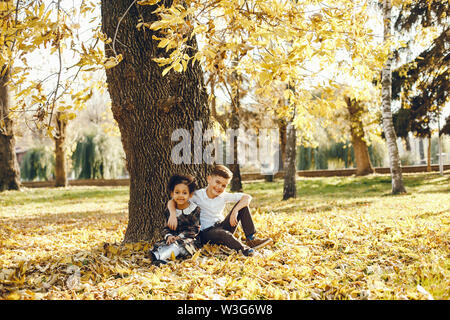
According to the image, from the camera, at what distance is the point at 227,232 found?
418 centimetres

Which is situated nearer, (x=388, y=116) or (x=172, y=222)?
(x=172, y=222)

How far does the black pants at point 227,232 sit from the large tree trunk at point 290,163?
21.1 feet

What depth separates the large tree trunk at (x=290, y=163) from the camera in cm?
1052

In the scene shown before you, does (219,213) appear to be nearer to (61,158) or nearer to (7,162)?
(7,162)

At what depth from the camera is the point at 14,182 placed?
15031 millimetres

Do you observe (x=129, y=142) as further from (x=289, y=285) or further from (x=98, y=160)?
(x=98, y=160)

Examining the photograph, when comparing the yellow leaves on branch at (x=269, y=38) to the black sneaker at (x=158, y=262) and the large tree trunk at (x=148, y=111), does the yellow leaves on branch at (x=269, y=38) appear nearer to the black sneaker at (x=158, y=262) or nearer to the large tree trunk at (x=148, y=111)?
the large tree trunk at (x=148, y=111)

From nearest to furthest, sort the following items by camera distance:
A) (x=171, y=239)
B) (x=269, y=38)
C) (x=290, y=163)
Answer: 1. (x=269, y=38)
2. (x=171, y=239)
3. (x=290, y=163)

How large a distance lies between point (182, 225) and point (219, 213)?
509 millimetres

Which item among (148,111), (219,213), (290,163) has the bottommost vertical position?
(219,213)

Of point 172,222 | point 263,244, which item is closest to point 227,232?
point 263,244

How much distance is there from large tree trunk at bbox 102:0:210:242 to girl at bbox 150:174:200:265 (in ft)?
1.84

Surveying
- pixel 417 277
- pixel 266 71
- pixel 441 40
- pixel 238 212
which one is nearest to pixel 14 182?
pixel 238 212
